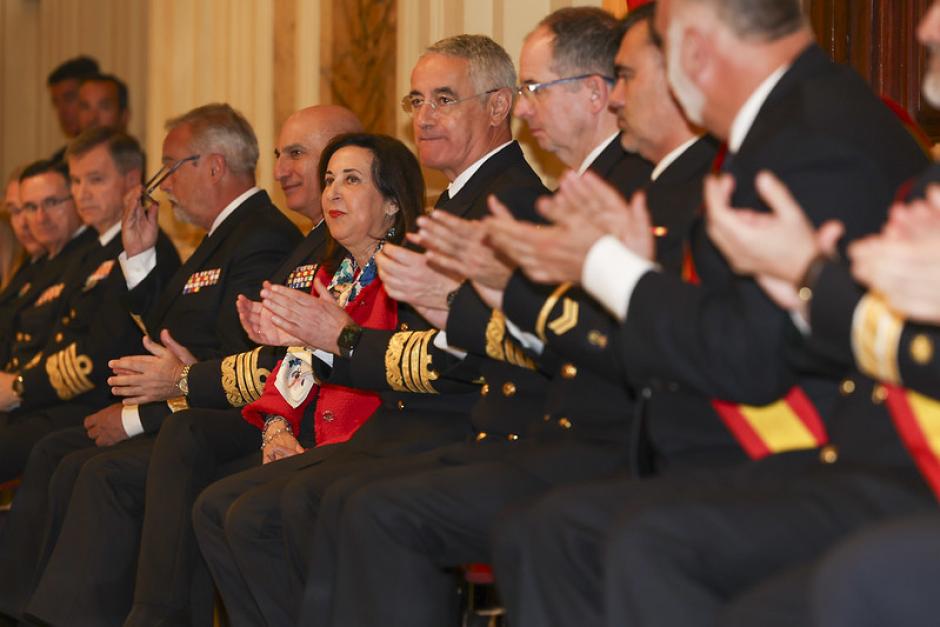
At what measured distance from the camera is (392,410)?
4152mm

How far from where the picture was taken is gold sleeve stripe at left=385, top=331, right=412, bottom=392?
3.95 meters

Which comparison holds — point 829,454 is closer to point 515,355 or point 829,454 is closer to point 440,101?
point 515,355

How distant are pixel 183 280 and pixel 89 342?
59 centimetres

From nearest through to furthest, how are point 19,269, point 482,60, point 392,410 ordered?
point 392,410
point 482,60
point 19,269

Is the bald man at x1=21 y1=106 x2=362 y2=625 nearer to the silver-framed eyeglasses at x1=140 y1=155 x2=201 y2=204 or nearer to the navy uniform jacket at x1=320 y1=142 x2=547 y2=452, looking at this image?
the navy uniform jacket at x1=320 y1=142 x2=547 y2=452

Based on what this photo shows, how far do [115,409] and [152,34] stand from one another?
3.75 meters

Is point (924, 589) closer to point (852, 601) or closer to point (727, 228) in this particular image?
point (852, 601)

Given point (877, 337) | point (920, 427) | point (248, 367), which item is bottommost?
point (248, 367)

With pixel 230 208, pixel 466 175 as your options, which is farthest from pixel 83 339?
pixel 466 175

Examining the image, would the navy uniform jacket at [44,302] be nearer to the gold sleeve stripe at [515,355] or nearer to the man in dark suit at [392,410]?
the man in dark suit at [392,410]

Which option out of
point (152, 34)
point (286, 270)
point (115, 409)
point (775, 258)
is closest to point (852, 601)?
point (775, 258)

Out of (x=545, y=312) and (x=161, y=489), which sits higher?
(x=545, y=312)

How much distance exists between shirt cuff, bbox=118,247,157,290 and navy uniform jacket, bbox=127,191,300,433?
0.29 m

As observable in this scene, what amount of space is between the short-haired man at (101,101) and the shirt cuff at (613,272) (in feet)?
20.7
